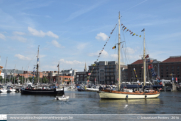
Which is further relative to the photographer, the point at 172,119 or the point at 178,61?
the point at 178,61

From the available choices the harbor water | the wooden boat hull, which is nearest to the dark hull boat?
the wooden boat hull

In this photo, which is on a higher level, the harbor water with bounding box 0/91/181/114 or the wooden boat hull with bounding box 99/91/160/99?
the wooden boat hull with bounding box 99/91/160/99

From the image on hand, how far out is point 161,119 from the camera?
36.6 meters

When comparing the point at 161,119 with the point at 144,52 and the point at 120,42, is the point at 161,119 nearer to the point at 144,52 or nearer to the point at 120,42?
the point at 120,42

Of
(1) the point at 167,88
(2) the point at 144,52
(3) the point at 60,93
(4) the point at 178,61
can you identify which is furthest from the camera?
(4) the point at 178,61

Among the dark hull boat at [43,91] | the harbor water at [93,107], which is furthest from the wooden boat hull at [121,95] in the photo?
the dark hull boat at [43,91]

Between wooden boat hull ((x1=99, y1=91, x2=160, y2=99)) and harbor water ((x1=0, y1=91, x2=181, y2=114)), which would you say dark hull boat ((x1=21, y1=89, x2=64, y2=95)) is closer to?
wooden boat hull ((x1=99, y1=91, x2=160, y2=99))

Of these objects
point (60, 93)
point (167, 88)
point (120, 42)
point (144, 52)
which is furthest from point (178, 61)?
point (120, 42)

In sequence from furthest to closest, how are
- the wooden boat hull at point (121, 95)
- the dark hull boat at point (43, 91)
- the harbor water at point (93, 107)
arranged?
the dark hull boat at point (43, 91), the wooden boat hull at point (121, 95), the harbor water at point (93, 107)

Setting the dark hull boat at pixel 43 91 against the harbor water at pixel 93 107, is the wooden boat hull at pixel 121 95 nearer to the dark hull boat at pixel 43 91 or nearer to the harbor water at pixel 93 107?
the harbor water at pixel 93 107

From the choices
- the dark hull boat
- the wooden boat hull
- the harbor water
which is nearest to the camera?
the harbor water

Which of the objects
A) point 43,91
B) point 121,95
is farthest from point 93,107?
point 43,91

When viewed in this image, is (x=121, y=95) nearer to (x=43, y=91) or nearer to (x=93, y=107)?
(x=93, y=107)

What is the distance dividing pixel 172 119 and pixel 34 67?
9519 cm
